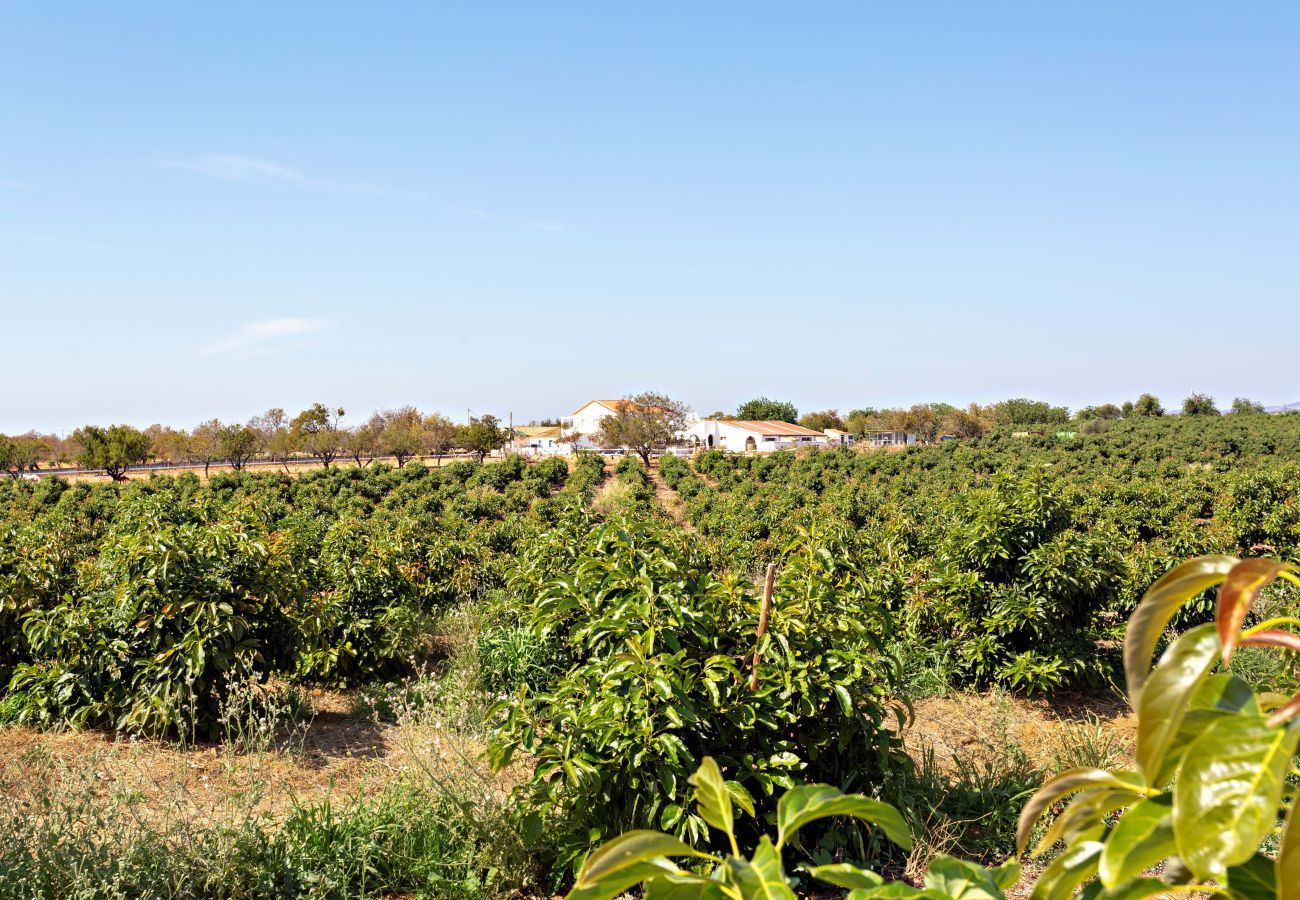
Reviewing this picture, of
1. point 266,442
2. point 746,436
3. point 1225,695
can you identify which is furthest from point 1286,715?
point 746,436

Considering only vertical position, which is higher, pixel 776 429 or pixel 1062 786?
pixel 776 429

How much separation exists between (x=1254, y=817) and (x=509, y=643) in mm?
7426

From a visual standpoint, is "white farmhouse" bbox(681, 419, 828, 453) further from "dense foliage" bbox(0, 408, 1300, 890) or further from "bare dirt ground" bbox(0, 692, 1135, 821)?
"bare dirt ground" bbox(0, 692, 1135, 821)

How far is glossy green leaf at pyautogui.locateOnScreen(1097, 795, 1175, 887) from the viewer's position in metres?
0.73

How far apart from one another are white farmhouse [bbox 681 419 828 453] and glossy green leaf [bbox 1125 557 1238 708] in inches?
2757

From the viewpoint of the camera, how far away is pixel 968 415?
76812 millimetres

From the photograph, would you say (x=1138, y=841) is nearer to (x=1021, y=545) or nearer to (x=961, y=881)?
(x=961, y=881)

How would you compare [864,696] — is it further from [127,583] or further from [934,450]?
[934,450]

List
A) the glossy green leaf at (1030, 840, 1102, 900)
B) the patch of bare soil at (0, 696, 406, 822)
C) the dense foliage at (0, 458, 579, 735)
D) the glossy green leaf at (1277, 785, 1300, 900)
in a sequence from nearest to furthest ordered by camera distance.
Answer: the glossy green leaf at (1277, 785, 1300, 900) < the glossy green leaf at (1030, 840, 1102, 900) < the patch of bare soil at (0, 696, 406, 822) < the dense foliage at (0, 458, 579, 735)

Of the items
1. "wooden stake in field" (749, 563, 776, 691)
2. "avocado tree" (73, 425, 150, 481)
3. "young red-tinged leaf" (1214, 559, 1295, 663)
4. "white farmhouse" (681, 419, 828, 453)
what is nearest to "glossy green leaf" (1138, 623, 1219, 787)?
"young red-tinged leaf" (1214, 559, 1295, 663)

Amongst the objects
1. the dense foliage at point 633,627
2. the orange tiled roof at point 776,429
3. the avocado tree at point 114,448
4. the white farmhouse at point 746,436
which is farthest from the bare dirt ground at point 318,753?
the orange tiled roof at point 776,429

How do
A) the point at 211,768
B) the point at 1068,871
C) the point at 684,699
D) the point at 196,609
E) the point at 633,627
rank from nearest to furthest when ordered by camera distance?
the point at 1068,871, the point at 684,699, the point at 633,627, the point at 211,768, the point at 196,609

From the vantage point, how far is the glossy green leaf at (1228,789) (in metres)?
0.63

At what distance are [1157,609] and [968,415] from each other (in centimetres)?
8152
